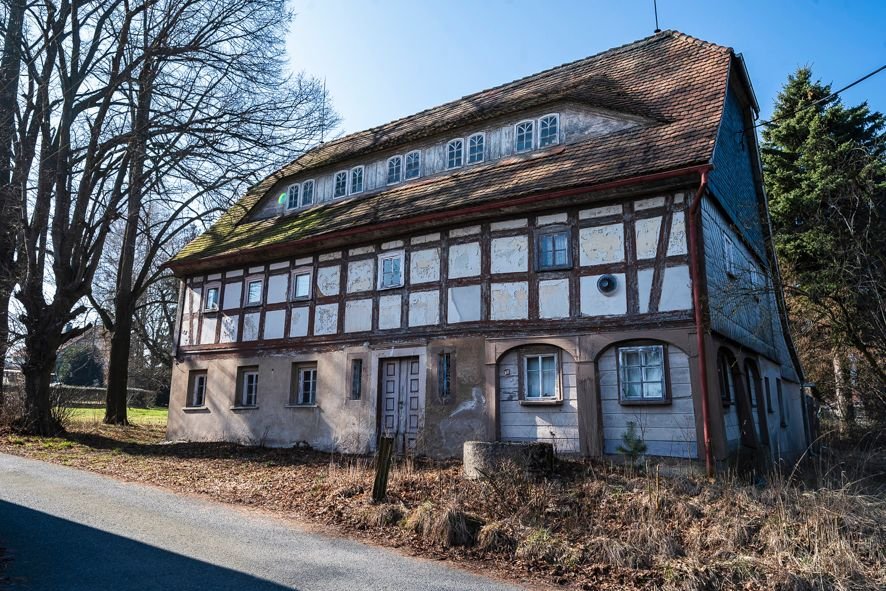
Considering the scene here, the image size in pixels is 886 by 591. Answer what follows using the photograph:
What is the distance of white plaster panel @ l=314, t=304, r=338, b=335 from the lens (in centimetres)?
1441

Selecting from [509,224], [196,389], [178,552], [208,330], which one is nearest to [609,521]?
[178,552]

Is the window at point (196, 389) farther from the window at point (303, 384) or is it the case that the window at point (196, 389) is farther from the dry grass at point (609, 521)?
the dry grass at point (609, 521)

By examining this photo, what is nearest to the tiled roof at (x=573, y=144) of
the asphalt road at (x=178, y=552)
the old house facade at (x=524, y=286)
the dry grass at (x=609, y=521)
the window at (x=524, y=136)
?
the old house facade at (x=524, y=286)

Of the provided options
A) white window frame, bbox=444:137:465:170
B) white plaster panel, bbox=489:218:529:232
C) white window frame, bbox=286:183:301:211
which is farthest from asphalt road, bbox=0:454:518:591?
white window frame, bbox=286:183:301:211

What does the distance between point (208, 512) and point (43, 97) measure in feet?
39.4

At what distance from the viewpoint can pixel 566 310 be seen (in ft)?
37.0

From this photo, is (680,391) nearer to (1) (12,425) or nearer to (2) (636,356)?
(2) (636,356)

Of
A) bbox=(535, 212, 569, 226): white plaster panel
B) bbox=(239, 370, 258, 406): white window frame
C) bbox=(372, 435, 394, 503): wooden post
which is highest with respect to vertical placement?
bbox=(535, 212, 569, 226): white plaster panel

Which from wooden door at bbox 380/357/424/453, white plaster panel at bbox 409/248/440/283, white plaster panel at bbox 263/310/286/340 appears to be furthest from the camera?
white plaster panel at bbox 263/310/286/340

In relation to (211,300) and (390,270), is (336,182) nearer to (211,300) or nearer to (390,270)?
(390,270)

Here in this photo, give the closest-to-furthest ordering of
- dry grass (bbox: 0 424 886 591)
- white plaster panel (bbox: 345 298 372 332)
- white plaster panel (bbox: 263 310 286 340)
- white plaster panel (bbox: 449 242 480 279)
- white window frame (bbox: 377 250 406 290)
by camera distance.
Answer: dry grass (bbox: 0 424 886 591)
white plaster panel (bbox: 449 242 480 279)
white window frame (bbox: 377 250 406 290)
white plaster panel (bbox: 345 298 372 332)
white plaster panel (bbox: 263 310 286 340)

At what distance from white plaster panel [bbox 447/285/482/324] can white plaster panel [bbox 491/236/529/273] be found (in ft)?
2.06

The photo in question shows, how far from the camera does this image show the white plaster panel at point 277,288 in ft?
50.8

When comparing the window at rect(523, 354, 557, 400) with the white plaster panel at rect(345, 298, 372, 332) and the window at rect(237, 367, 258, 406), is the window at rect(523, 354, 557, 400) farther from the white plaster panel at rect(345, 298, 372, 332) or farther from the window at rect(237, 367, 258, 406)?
the window at rect(237, 367, 258, 406)
